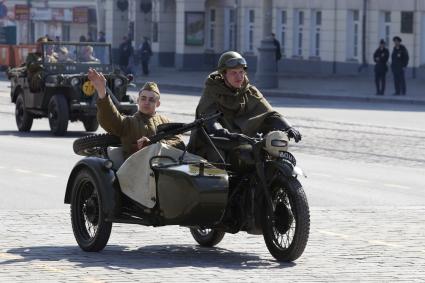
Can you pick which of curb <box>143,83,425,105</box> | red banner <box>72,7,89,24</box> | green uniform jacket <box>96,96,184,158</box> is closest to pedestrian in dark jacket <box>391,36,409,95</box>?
curb <box>143,83,425,105</box>

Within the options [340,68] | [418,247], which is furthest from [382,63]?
[418,247]

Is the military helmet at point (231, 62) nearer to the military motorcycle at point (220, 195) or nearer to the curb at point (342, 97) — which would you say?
the military motorcycle at point (220, 195)

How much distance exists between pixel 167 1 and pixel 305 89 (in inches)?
854

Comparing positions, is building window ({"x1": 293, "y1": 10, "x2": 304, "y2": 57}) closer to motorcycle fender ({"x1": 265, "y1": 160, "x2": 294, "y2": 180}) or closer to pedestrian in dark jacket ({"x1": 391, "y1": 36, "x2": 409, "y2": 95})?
pedestrian in dark jacket ({"x1": 391, "y1": 36, "x2": 409, "y2": 95})

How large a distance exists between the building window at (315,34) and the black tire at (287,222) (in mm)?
46961

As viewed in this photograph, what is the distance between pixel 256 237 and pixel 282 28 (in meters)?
47.9

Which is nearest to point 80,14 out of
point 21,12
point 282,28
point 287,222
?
point 21,12

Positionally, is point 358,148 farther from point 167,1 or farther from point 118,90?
point 167,1

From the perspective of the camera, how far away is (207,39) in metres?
64.6

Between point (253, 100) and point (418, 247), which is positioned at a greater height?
point (253, 100)

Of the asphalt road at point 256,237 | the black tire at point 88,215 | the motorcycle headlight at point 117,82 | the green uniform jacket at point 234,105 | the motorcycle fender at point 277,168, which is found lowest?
the asphalt road at point 256,237

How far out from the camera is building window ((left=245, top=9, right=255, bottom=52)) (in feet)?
203

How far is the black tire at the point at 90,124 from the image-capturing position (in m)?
27.4

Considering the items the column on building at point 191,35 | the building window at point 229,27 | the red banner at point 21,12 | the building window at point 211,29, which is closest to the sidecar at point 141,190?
the building window at point 229,27
